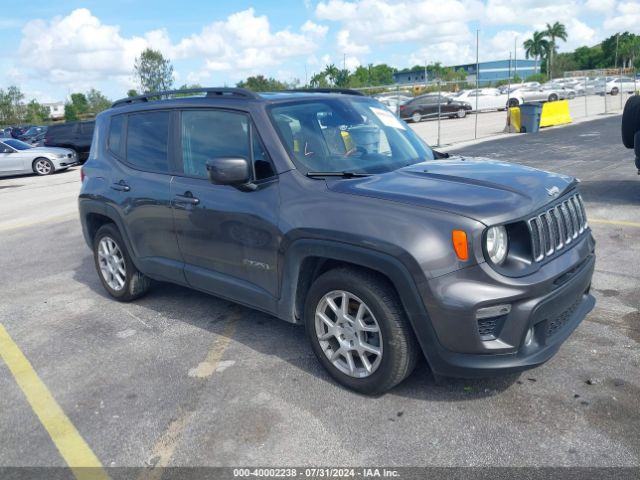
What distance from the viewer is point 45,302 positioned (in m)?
5.92

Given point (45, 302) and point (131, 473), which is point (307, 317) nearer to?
point (131, 473)

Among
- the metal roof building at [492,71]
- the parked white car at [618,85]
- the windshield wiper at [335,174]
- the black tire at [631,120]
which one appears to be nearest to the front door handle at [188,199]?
the windshield wiper at [335,174]

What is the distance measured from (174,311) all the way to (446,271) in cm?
305

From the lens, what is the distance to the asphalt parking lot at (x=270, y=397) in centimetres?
307

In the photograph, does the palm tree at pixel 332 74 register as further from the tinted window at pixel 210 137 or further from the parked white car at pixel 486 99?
the tinted window at pixel 210 137

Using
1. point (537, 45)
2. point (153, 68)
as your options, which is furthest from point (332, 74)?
point (537, 45)

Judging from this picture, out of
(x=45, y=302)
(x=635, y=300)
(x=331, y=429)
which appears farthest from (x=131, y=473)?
(x=635, y=300)

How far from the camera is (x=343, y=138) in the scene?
4.18 metres

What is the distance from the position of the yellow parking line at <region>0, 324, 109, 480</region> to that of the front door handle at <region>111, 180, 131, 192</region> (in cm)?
158

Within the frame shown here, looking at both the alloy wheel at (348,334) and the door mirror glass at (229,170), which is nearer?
the alloy wheel at (348,334)

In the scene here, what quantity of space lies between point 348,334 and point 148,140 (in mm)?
2624

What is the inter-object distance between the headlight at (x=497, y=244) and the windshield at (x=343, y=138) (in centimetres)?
107

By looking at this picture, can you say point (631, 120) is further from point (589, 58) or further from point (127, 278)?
point (589, 58)

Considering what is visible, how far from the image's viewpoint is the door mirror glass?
3.75m
